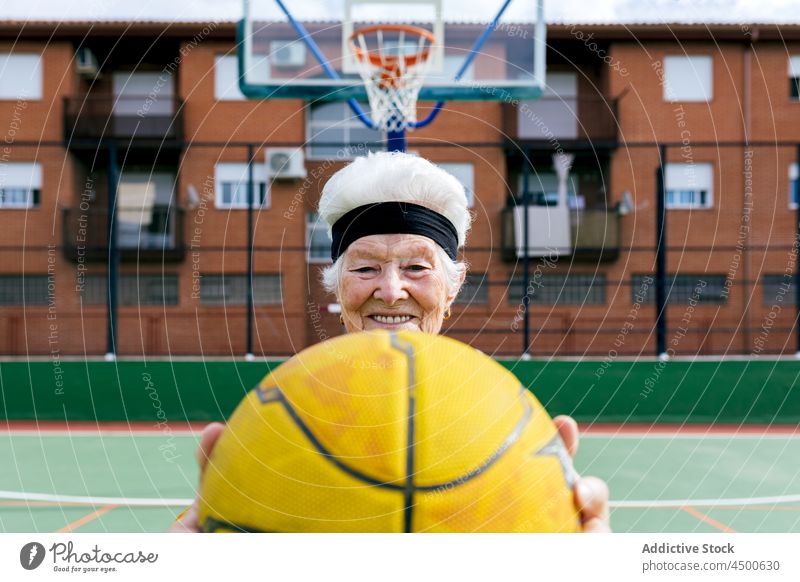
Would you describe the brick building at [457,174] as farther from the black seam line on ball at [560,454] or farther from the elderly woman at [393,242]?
the black seam line on ball at [560,454]

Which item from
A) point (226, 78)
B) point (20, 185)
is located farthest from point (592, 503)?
point (20, 185)

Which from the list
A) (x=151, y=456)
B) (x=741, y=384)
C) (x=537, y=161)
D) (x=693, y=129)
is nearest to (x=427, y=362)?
(x=151, y=456)

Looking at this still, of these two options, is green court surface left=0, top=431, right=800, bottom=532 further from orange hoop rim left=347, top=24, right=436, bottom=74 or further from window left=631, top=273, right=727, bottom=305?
window left=631, top=273, right=727, bottom=305

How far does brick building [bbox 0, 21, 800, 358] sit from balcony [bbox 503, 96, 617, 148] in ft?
0.19

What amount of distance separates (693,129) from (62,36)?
15144 mm

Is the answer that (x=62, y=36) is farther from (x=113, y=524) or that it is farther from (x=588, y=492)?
(x=588, y=492)

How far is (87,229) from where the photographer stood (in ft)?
57.0

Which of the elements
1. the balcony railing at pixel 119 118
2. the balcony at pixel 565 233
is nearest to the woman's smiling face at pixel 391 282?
the balcony at pixel 565 233

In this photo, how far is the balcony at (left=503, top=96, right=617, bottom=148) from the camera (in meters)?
17.3

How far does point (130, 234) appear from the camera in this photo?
18.2 m

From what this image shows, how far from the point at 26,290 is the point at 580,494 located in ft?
56.4

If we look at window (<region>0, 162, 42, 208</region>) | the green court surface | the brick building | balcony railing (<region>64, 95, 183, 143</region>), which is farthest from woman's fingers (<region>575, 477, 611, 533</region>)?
balcony railing (<region>64, 95, 183, 143</region>)

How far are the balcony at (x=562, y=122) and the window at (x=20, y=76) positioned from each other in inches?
429

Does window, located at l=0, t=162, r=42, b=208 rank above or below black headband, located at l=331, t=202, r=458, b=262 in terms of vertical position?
above
